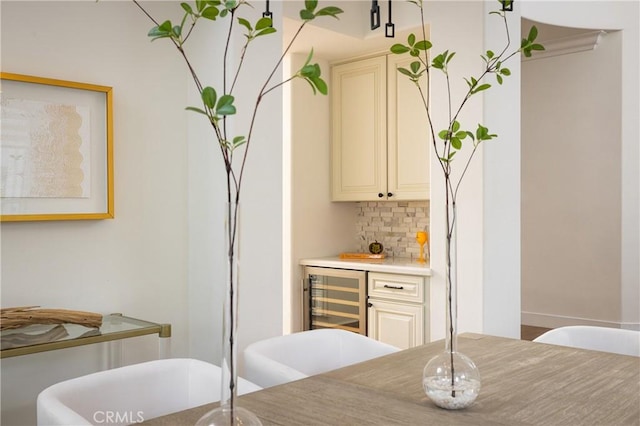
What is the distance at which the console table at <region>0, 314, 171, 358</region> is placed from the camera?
2166mm

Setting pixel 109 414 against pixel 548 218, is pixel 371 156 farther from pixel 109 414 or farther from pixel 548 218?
→ pixel 109 414

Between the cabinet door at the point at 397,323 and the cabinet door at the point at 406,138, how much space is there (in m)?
0.85

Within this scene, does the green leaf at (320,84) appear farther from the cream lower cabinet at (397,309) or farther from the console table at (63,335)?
the cream lower cabinet at (397,309)

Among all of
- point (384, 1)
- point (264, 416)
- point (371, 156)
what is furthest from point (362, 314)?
point (264, 416)

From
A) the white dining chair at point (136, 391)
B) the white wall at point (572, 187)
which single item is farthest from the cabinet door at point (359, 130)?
the white dining chair at point (136, 391)

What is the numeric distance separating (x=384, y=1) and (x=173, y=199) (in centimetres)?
221

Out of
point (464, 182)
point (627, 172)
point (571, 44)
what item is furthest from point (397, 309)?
point (571, 44)

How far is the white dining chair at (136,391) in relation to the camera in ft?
5.57

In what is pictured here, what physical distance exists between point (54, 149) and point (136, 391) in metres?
1.23

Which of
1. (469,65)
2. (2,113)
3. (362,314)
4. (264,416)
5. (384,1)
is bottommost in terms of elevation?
(362,314)

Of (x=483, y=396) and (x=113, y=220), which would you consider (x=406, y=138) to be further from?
(x=483, y=396)

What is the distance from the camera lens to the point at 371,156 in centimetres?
481

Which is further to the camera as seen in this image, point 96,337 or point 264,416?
point 96,337

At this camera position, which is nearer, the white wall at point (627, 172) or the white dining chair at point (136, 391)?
the white dining chair at point (136, 391)
